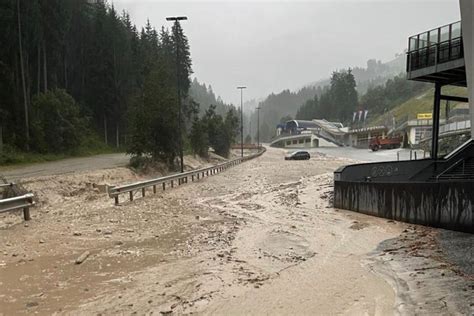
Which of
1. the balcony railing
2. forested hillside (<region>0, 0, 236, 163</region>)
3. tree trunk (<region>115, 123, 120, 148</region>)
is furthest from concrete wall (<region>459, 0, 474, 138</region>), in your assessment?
tree trunk (<region>115, 123, 120, 148</region>)

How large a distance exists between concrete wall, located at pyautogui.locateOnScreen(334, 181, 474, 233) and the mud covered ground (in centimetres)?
52

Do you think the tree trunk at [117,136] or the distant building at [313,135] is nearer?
the tree trunk at [117,136]

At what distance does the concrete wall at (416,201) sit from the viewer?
12.5 m

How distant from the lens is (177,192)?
23328 mm

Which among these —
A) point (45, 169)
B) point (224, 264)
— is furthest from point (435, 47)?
point (45, 169)

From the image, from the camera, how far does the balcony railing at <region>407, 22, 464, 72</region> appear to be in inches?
816

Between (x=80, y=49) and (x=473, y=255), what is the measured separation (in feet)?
223

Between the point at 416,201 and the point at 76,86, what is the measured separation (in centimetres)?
6097

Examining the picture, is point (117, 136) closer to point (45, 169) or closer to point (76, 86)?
point (76, 86)

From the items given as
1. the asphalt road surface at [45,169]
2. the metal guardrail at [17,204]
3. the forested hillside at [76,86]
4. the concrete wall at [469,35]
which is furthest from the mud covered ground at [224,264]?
the forested hillside at [76,86]

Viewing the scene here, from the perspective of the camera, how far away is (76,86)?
65688 mm

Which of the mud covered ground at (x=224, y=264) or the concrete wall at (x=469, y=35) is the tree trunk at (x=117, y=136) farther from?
the concrete wall at (x=469, y=35)

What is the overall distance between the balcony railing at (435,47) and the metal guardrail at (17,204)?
1923 centimetres

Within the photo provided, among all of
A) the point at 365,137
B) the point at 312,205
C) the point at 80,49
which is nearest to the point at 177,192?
the point at 312,205
